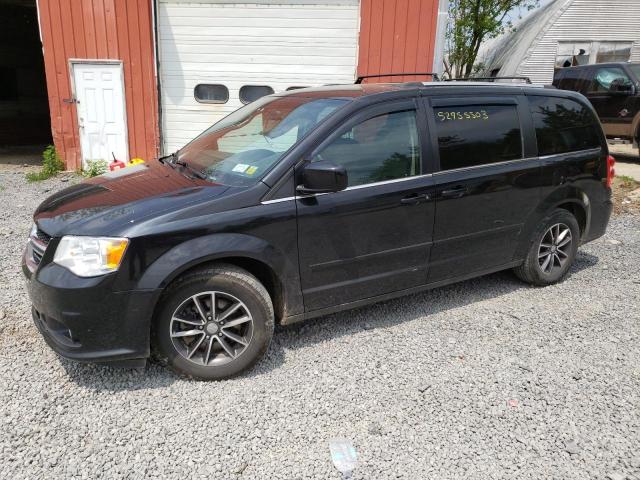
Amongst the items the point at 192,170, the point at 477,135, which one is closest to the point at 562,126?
the point at 477,135

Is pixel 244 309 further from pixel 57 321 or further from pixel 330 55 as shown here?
pixel 330 55

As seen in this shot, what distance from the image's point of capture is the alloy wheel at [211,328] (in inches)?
115

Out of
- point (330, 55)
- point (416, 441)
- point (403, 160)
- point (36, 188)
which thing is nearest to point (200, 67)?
point (330, 55)

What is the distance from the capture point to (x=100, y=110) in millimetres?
9367

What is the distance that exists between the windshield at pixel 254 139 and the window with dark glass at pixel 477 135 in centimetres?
82

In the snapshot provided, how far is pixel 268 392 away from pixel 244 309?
0.52m

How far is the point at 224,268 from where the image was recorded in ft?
9.60

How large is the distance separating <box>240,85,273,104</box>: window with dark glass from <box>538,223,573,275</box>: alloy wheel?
630 cm

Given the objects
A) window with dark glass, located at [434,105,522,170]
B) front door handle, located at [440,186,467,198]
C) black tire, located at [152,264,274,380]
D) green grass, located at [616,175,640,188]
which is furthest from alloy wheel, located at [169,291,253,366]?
green grass, located at [616,175,640,188]

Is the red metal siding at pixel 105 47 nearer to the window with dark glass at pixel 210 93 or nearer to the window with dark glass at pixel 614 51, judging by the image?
the window with dark glass at pixel 210 93

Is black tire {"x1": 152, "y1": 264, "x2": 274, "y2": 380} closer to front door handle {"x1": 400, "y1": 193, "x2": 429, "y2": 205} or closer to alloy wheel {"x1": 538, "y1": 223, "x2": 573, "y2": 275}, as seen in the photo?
front door handle {"x1": 400, "y1": 193, "x2": 429, "y2": 205}

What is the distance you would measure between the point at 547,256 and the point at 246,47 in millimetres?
6840

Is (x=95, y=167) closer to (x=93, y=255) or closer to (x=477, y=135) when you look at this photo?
(x=93, y=255)

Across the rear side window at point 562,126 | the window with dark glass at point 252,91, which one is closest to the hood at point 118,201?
the rear side window at point 562,126
